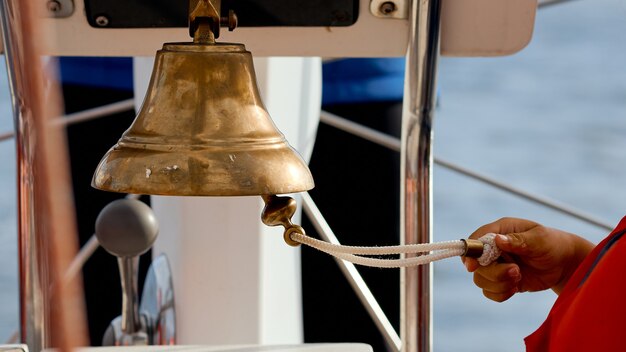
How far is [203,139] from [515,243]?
0.26 m

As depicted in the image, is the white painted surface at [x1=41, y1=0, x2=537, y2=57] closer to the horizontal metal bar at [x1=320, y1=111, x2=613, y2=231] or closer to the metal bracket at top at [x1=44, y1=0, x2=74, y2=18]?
the metal bracket at top at [x1=44, y1=0, x2=74, y2=18]

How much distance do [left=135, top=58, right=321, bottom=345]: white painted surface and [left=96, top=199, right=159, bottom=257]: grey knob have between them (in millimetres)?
175

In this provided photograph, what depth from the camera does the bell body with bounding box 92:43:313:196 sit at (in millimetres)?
759

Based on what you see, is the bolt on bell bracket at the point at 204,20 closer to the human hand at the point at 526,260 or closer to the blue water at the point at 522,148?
the human hand at the point at 526,260

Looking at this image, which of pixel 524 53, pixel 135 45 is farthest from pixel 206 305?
pixel 524 53

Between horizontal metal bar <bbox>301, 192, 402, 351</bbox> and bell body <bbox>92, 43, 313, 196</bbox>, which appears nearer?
bell body <bbox>92, 43, 313, 196</bbox>

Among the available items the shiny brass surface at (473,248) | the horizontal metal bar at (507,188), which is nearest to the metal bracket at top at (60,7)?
the shiny brass surface at (473,248)

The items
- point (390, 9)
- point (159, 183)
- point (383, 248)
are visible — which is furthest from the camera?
point (390, 9)

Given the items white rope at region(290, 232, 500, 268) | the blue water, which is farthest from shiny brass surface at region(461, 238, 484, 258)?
the blue water

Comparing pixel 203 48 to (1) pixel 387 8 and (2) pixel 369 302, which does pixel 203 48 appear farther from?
(2) pixel 369 302

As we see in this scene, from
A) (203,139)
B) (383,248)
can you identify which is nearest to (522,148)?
(383,248)

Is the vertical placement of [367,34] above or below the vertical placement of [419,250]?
above

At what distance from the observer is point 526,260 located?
3.11 feet

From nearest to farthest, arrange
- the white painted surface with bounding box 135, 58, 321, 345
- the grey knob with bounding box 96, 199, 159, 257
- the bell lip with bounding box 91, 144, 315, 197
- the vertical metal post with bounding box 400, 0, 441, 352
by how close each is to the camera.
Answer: the bell lip with bounding box 91, 144, 315, 197 < the vertical metal post with bounding box 400, 0, 441, 352 < the grey knob with bounding box 96, 199, 159, 257 < the white painted surface with bounding box 135, 58, 321, 345
